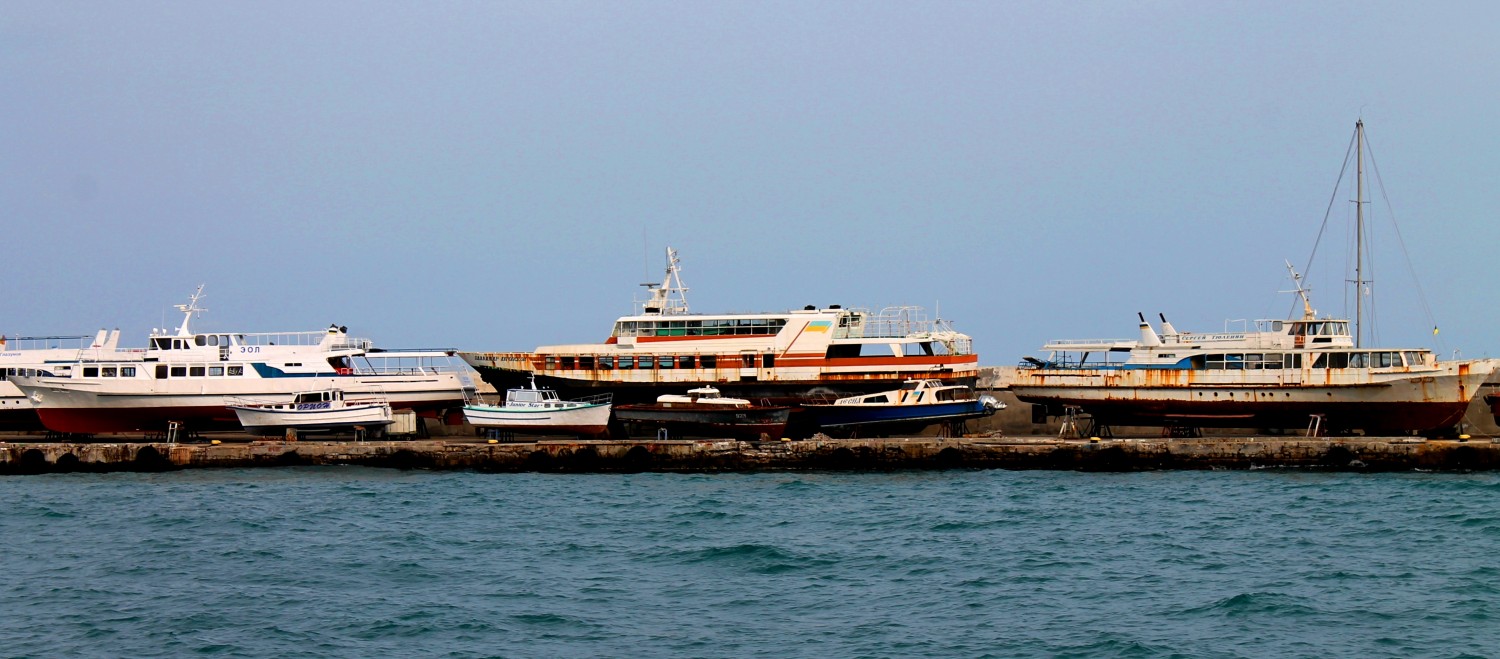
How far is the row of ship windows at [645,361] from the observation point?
50719mm

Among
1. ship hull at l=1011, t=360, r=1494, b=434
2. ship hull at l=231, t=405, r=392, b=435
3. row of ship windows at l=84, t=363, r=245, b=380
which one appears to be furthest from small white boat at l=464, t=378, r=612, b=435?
ship hull at l=1011, t=360, r=1494, b=434

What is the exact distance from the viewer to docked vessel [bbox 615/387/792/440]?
47.3 m

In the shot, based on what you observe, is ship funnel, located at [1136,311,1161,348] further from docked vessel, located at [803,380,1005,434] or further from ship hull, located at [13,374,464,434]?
ship hull, located at [13,374,464,434]

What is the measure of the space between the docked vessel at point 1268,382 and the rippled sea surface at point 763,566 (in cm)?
639

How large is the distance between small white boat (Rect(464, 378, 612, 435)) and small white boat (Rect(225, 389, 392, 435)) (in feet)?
10.5

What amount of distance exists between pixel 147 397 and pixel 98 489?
1092cm

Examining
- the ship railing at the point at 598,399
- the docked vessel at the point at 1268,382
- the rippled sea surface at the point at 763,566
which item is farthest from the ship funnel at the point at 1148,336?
the ship railing at the point at 598,399

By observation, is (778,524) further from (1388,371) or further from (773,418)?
(1388,371)

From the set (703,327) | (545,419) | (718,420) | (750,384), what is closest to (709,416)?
(718,420)

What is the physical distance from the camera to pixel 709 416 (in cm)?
4756

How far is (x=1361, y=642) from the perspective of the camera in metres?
22.4

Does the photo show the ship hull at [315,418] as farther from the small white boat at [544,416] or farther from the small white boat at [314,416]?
the small white boat at [544,416]

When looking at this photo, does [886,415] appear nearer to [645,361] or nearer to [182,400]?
[645,361]

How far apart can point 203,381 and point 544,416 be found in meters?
12.8
